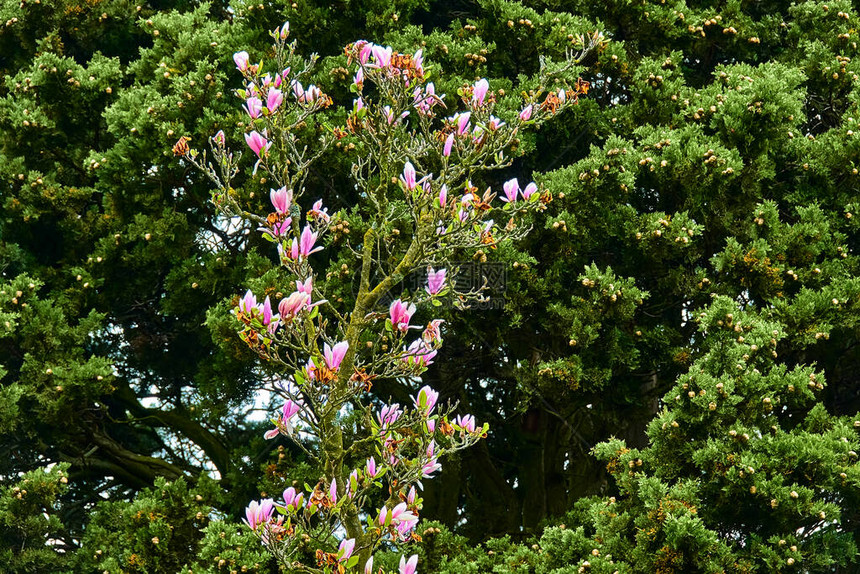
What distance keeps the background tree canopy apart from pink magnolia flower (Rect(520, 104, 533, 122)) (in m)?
2.69

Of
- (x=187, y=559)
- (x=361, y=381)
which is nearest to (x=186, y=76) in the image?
(x=187, y=559)

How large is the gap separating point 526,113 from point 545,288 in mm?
3504

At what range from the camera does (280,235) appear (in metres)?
5.05

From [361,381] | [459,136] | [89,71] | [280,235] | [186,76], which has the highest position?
[89,71]

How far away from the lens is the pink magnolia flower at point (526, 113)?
551 cm

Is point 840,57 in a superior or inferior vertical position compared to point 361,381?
superior

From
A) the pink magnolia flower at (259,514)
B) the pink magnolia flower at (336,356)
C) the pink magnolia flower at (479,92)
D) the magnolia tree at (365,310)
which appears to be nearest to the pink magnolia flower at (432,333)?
the magnolia tree at (365,310)

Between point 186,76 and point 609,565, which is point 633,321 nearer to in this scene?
point 609,565

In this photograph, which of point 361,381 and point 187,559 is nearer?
point 361,381

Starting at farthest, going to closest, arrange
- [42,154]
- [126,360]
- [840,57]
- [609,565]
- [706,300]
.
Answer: [126,360], [42,154], [840,57], [706,300], [609,565]

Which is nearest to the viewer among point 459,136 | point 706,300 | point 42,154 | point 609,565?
point 459,136

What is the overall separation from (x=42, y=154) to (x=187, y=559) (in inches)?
182

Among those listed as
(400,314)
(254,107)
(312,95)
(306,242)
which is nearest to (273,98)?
(254,107)

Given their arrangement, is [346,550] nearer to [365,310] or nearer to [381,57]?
[365,310]
